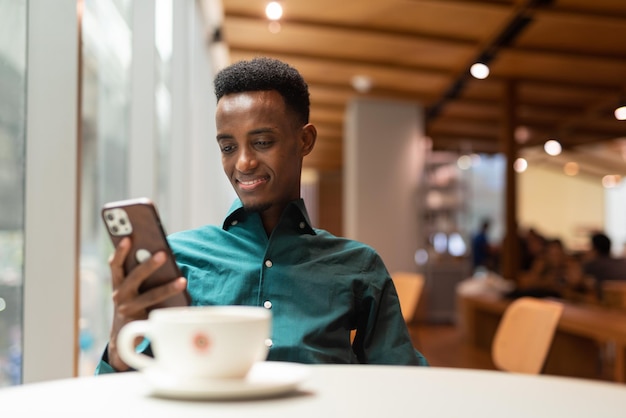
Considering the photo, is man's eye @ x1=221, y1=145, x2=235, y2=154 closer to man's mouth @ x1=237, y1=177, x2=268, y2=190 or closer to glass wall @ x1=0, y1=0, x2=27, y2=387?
man's mouth @ x1=237, y1=177, x2=268, y2=190

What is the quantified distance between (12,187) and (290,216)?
95 cm

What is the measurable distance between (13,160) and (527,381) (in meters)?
1.60

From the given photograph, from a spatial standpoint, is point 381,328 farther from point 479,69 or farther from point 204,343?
point 479,69

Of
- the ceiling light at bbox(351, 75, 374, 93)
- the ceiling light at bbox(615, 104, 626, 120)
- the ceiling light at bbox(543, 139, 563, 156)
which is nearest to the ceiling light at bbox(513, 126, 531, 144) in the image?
the ceiling light at bbox(543, 139, 563, 156)

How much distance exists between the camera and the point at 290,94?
1.54 m

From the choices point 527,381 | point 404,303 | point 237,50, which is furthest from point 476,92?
point 527,381

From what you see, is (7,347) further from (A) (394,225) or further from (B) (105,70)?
(A) (394,225)

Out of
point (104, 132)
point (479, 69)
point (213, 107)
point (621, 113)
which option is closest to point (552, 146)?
point (621, 113)

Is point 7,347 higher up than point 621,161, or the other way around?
point 621,161

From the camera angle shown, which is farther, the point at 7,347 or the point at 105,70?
the point at 105,70

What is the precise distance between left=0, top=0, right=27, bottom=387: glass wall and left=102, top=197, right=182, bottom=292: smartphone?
1.06 m

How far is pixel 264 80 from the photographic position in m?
1.50

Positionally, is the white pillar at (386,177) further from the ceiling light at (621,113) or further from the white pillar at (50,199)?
the white pillar at (50,199)

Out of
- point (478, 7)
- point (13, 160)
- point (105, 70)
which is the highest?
point (478, 7)
